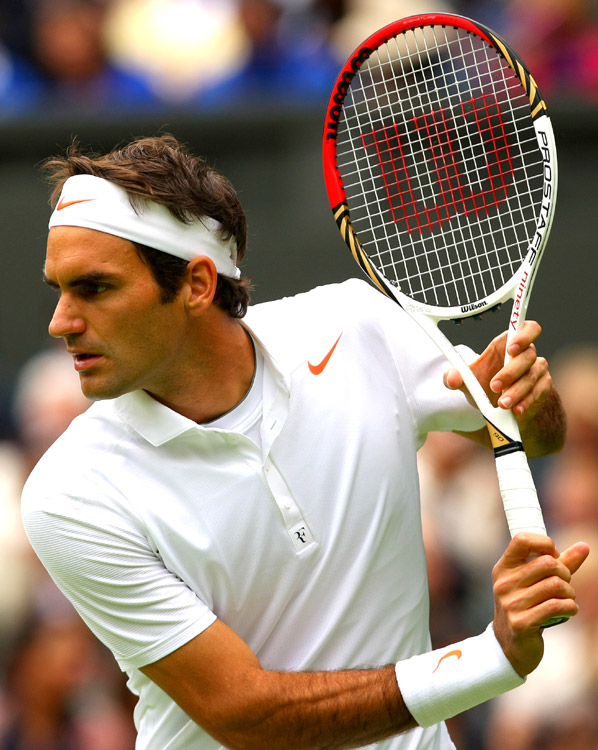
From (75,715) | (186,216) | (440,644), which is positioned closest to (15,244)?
(75,715)

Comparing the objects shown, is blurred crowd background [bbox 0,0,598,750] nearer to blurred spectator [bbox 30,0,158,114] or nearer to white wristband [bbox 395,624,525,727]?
blurred spectator [bbox 30,0,158,114]

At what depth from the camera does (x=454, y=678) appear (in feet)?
8.98

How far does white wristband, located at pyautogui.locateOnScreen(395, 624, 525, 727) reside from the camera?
106 inches

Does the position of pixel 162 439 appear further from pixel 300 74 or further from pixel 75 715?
pixel 300 74

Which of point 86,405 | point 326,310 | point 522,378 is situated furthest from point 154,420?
point 86,405

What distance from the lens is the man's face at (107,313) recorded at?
2.82 meters

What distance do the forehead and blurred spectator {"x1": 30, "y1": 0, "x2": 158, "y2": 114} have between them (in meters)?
4.06

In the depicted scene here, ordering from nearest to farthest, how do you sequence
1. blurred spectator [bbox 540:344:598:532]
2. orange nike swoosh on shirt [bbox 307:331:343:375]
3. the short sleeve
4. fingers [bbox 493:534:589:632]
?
fingers [bbox 493:534:589:632] < the short sleeve < orange nike swoosh on shirt [bbox 307:331:343:375] < blurred spectator [bbox 540:344:598:532]

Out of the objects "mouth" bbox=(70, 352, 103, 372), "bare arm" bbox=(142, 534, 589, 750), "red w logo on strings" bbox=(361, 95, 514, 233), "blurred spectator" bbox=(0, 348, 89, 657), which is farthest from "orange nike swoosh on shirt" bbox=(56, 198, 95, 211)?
"blurred spectator" bbox=(0, 348, 89, 657)

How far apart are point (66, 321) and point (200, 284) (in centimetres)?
35

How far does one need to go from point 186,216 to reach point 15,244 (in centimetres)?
370

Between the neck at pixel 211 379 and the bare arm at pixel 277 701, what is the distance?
0.51 meters

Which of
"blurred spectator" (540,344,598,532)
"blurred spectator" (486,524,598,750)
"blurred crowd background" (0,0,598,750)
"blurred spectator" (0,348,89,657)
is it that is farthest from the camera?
"blurred spectator" (0,348,89,657)

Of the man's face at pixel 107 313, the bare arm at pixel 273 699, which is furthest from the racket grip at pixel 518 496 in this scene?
the man's face at pixel 107 313
